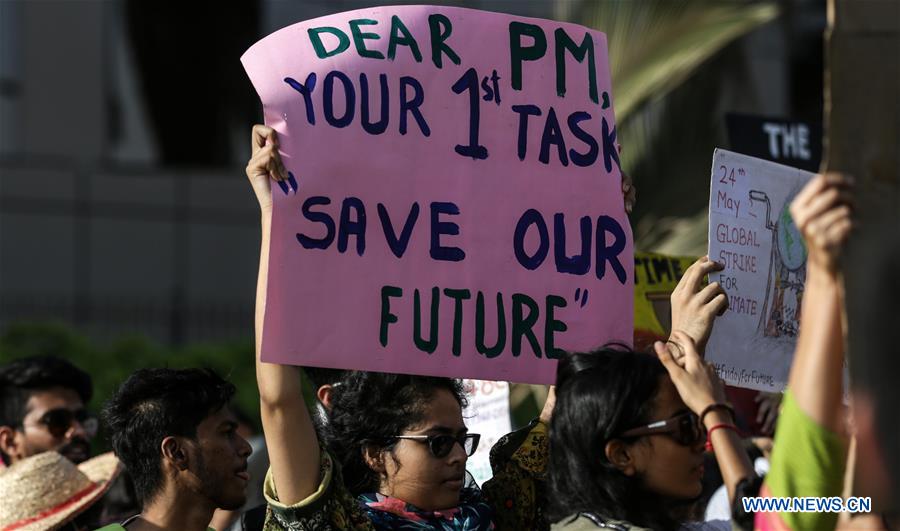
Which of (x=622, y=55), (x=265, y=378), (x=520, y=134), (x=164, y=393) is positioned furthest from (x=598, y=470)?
(x=622, y=55)

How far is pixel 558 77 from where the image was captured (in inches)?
154

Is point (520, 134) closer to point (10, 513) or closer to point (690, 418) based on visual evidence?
point (690, 418)

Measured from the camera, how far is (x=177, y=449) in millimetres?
3893

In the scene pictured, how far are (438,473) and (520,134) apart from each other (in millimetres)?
943

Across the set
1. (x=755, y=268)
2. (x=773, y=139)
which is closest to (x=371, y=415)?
(x=755, y=268)

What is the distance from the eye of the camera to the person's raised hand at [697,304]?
3.49 m

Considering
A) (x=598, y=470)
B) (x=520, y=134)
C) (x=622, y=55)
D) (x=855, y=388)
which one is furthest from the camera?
(x=622, y=55)

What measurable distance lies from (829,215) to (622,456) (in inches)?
34.9

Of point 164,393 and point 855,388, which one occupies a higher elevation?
point 855,388

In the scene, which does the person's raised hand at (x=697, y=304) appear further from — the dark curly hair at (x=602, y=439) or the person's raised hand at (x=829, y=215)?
the person's raised hand at (x=829, y=215)

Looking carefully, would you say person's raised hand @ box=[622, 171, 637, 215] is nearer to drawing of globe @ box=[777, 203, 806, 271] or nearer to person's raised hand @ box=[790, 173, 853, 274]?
drawing of globe @ box=[777, 203, 806, 271]

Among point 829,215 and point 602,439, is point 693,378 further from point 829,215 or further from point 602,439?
point 829,215

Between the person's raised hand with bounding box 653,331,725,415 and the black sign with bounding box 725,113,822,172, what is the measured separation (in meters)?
2.56

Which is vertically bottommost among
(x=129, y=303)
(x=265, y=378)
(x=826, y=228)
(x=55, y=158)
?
(x=129, y=303)
